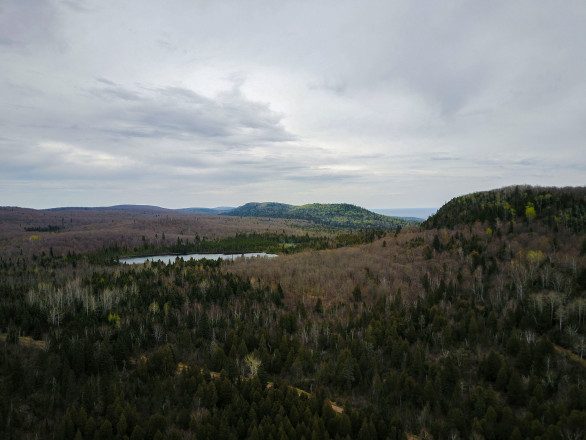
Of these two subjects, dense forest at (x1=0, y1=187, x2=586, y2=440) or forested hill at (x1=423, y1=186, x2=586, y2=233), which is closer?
dense forest at (x1=0, y1=187, x2=586, y2=440)

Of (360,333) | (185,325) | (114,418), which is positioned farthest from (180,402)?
(360,333)

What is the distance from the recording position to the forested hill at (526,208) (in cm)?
8656

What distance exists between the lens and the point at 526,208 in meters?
95.9

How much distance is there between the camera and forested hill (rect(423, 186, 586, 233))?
284 ft

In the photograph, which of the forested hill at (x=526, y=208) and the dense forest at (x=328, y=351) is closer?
the dense forest at (x=328, y=351)

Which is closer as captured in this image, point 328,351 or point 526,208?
point 328,351

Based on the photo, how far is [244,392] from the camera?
38094 millimetres

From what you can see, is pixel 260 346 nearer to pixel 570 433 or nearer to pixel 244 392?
pixel 244 392

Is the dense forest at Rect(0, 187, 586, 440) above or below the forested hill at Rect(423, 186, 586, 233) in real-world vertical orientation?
below

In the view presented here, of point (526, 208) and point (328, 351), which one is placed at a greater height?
point (526, 208)

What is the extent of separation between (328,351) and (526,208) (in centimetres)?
8229

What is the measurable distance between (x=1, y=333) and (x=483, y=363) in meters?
A: 75.4

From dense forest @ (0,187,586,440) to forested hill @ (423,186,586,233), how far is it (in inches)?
32.8

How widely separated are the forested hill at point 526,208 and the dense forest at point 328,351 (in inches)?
32.8
